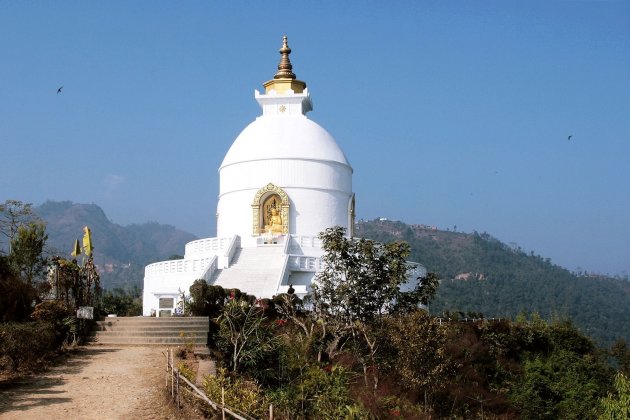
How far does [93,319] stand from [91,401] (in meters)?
7.09

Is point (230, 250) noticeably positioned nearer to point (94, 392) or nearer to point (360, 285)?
point (360, 285)

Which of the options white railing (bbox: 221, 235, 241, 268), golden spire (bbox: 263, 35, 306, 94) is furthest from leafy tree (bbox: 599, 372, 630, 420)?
golden spire (bbox: 263, 35, 306, 94)

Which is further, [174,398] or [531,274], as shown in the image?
[531,274]

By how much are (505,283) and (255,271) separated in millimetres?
80726

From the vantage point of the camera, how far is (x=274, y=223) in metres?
33.5

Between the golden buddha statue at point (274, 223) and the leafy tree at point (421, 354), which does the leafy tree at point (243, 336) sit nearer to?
the leafy tree at point (421, 354)

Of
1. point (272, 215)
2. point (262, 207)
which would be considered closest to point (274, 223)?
point (272, 215)

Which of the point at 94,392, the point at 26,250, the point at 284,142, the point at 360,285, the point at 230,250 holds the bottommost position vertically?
the point at 94,392

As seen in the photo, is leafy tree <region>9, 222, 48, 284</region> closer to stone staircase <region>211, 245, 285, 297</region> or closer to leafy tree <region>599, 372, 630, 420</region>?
stone staircase <region>211, 245, 285, 297</region>

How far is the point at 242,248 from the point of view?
3181 centimetres

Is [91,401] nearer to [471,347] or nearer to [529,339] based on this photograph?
[471,347]

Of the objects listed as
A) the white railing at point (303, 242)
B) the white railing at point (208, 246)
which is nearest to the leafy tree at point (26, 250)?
the white railing at point (208, 246)

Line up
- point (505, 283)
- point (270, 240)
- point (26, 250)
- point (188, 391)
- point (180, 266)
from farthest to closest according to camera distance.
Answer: point (505, 283) → point (270, 240) → point (180, 266) → point (26, 250) → point (188, 391)

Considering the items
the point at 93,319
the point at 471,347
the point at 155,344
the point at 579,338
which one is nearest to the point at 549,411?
the point at 471,347
